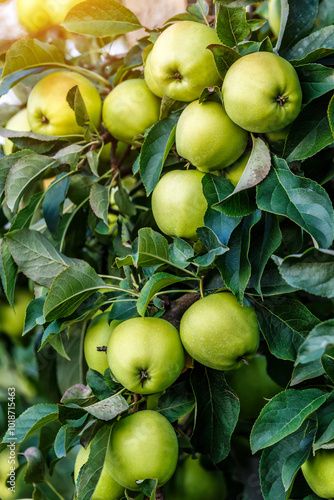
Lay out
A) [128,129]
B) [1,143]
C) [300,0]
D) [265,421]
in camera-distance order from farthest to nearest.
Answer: [1,143] < [128,129] < [300,0] < [265,421]

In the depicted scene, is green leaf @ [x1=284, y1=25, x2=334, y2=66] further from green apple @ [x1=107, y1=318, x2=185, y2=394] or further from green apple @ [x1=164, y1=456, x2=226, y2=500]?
green apple @ [x1=164, y1=456, x2=226, y2=500]

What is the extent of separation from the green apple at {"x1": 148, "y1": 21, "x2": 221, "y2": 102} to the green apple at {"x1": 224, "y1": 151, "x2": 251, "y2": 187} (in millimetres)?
115

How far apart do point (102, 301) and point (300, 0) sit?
553mm

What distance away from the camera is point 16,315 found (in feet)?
3.87

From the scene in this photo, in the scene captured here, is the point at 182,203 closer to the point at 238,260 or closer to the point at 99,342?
the point at 238,260

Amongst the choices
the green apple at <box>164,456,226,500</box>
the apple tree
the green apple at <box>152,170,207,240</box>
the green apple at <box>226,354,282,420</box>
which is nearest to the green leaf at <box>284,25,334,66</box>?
the apple tree

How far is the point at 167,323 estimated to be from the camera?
691 millimetres

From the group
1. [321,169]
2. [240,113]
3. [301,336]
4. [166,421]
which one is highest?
[240,113]

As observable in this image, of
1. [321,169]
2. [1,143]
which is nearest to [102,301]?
[321,169]

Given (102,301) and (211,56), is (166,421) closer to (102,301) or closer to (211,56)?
(102,301)

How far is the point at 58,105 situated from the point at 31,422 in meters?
0.54

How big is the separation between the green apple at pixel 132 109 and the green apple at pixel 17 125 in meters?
0.24

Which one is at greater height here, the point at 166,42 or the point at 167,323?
the point at 166,42

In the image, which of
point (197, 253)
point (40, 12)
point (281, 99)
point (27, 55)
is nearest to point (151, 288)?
point (197, 253)
